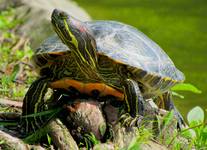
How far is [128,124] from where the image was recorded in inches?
102

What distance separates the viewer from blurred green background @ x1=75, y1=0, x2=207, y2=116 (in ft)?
20.2

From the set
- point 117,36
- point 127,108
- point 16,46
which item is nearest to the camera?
point 127,108

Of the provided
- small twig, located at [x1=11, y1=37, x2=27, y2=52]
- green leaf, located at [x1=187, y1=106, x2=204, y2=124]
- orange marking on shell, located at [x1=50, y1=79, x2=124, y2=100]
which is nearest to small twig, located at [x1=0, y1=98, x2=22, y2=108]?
orange marking on shell, located at [x1=50, y1=79, x2=124, y2=100]

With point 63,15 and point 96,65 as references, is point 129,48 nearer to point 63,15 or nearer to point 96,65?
point 96,65

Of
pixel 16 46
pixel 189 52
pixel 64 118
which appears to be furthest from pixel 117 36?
pixel 189 52

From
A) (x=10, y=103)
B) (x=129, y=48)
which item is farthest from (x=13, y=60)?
(x=129, y=48)

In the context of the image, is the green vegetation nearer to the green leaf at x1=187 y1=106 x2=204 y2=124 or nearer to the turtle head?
the turtle head

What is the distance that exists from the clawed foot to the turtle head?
11.7 inches

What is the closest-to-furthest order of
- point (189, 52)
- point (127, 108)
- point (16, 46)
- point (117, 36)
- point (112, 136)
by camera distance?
point (112, 136) < point (127, 108) < point (117, 36) < point (16, 46) < point (189, 52)

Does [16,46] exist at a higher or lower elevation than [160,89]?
lower

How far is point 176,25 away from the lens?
349 inches

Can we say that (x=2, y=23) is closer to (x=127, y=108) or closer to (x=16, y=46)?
(x=16, y=46)

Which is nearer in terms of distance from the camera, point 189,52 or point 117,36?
point 117,36

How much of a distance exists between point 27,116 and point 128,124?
47 cm
